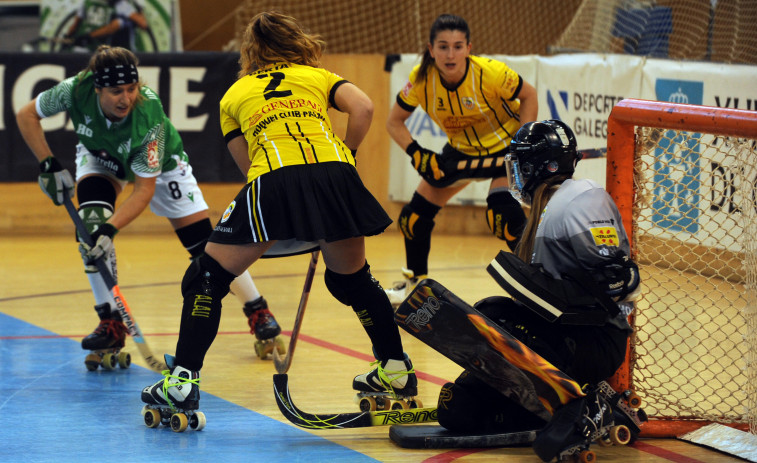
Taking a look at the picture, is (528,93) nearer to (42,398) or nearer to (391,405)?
(391,405)

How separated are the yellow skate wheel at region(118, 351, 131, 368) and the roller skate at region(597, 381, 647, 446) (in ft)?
7.11

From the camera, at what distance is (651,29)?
27.7ft

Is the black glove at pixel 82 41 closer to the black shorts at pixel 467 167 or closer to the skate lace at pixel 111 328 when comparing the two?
the black shorts at pixel 467 167

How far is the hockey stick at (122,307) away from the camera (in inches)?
174

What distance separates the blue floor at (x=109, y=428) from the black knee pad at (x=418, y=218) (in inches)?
72.3

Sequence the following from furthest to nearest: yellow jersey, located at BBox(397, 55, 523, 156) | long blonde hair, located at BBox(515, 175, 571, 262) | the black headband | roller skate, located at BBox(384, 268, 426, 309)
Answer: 1. roller skate, located at BBox(384, 268, 426, 309)
2. yellow jersey, located at BBox(397, 55, 523, 156)
3. the black headband
4. long blonde hair, located at BBox(515, 175, 571, 262)

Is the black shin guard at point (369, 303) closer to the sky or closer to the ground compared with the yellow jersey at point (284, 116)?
closer to the ground

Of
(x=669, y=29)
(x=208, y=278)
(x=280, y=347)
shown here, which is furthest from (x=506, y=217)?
(x=669, y=29)

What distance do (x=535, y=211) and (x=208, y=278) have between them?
3.72 ft

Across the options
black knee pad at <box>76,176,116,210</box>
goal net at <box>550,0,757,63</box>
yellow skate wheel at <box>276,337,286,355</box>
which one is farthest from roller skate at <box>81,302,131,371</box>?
goal net at <box>550,0,757,63</box>

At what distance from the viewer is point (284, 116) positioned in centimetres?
361

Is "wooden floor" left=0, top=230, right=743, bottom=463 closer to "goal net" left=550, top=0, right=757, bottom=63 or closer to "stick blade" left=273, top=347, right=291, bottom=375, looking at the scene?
"stick blade" left=273, top=347, right=291, bottom=375

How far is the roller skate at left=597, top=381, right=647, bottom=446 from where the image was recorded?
348cm

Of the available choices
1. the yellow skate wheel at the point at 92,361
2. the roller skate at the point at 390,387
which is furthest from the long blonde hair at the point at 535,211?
the yellow skate wheel at the point at 92,361
